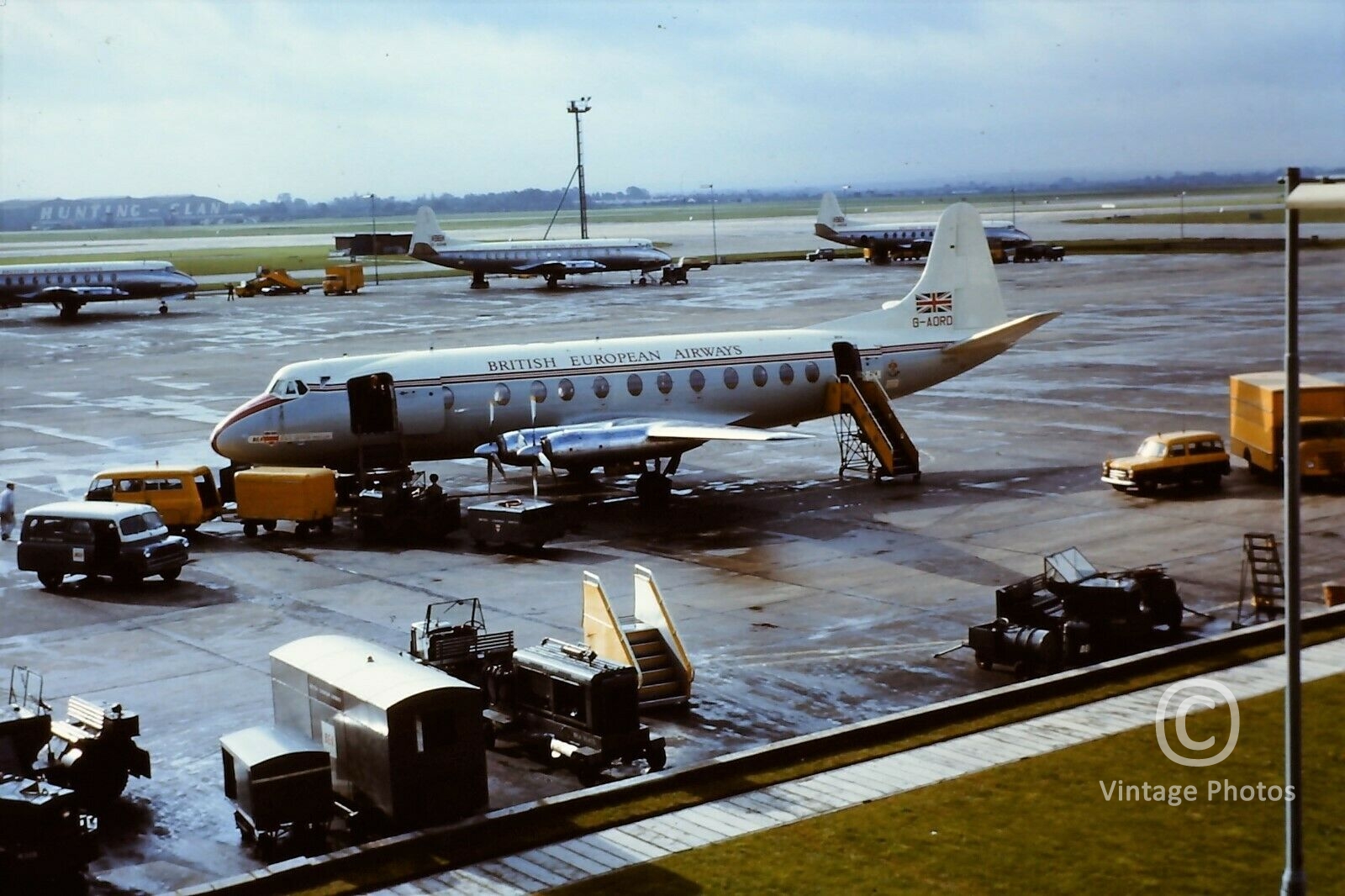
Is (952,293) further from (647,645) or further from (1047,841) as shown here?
(1047,841)

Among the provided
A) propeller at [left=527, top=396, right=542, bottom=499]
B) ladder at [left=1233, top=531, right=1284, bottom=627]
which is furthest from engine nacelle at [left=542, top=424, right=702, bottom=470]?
ladder at [left=1233, top=531, right=1284, bottom=627]

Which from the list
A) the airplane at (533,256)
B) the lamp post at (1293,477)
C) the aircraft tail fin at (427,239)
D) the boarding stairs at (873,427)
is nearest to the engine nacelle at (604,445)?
the boarding stairs at (873,427)

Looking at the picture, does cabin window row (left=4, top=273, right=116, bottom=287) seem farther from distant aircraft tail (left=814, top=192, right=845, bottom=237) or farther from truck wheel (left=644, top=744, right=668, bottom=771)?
truck wheel (left=644, top=744, right=668, bottom=771)

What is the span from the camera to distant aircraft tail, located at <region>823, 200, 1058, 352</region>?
52.2 meters

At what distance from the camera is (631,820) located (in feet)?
73.1

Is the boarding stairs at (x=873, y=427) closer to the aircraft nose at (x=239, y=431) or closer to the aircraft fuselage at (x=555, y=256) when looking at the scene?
the aircraft nose at (x=239, y=431)

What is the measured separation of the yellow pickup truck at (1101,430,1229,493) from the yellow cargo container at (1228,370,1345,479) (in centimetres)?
163

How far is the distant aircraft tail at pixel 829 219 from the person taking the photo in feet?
573

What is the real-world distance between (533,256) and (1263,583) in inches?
4682

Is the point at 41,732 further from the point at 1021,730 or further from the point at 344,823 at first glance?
the point at 1021,730

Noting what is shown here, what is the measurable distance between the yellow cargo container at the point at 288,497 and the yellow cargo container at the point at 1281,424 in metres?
28.1

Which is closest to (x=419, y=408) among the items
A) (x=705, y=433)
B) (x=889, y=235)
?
(x=705, y=433)

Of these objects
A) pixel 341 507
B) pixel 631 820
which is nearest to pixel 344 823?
pixel 631 820

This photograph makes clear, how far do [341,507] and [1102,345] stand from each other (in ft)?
167
